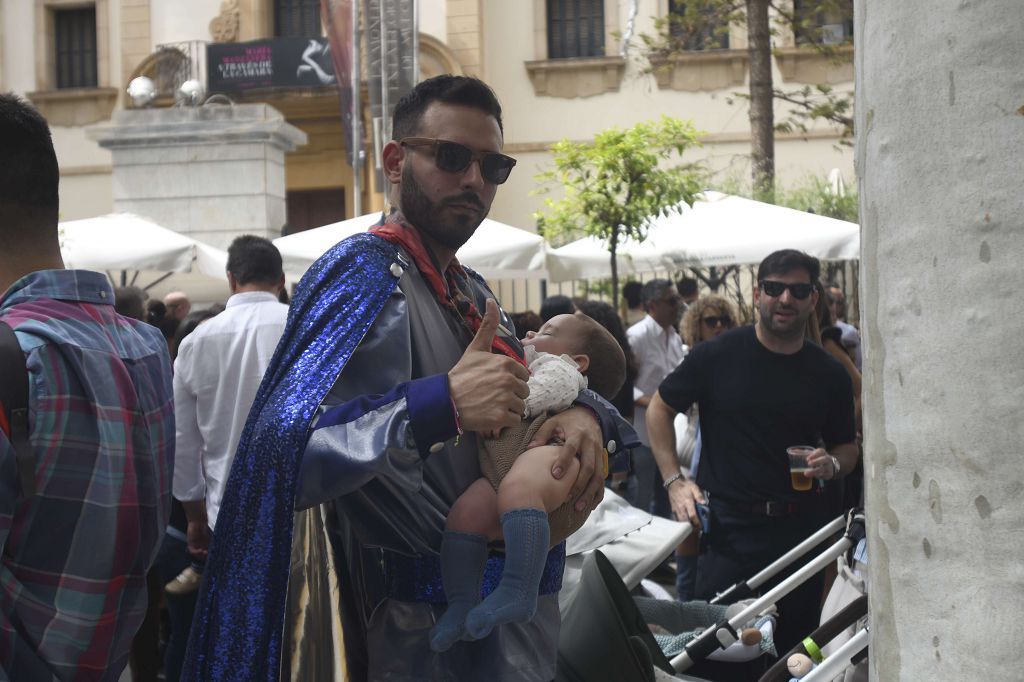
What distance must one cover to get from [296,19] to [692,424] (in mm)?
20829

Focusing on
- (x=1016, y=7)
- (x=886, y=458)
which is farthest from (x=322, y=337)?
(x=1016, y=7)

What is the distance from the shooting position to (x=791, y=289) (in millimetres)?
5172

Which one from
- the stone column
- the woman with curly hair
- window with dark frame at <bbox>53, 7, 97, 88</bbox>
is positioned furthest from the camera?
window with dark frame at <bbox>53, 7, 97, 88</bbox>

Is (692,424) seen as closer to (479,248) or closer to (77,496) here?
(479,248)

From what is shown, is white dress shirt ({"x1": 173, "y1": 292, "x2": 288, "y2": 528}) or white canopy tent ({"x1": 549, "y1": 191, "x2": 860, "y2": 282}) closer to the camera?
white dress shirt ({"x1": 173, "y1": 292, "x2": 288, "y2": 528})

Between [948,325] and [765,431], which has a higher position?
[948,325]

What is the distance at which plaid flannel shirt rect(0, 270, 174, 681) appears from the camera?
2.10 meters

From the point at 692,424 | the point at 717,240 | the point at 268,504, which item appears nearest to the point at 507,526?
the point at 268,504

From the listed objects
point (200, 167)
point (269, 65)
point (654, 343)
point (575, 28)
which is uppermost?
point (575, 28)

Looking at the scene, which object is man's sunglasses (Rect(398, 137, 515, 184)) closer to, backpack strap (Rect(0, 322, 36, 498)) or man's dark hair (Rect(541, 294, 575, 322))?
backpack strap (Rect(0, 322, 36, 498))

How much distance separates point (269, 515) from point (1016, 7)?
152 cm

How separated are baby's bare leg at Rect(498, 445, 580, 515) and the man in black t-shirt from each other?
8.86 feet

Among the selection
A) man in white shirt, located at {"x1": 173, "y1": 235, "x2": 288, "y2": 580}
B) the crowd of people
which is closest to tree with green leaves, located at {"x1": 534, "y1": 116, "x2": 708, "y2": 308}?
man in white shirt, located at {"x1": 173, "y1": 235, "x2": 288, "y2": 580}

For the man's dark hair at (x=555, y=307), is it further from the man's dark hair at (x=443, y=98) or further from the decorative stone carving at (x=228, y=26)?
the decorative stone carving at (x=228, y=26)
